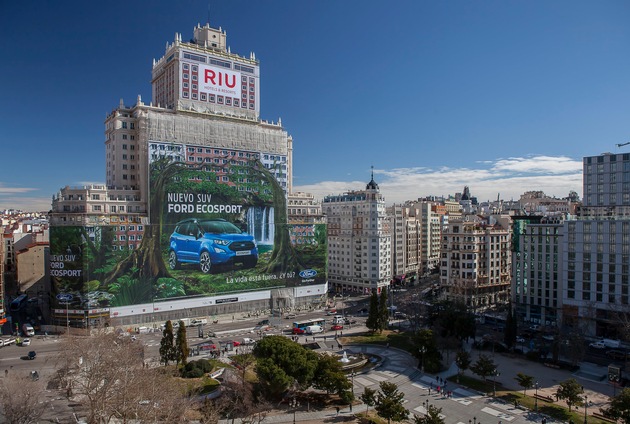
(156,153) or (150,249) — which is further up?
(156,153)

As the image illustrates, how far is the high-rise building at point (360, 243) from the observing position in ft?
336

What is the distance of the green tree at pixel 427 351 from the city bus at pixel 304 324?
23498 millimetres

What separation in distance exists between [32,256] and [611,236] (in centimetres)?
10751

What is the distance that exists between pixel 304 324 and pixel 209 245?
69.6ft

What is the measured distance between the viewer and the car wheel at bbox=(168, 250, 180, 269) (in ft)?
241

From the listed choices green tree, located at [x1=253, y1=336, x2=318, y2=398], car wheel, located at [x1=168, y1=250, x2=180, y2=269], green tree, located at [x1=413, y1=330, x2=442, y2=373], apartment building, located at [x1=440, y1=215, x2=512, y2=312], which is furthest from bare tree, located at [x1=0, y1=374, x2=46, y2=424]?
apartment building, located at [x1=440, y1=215, x2=512, y2=312]

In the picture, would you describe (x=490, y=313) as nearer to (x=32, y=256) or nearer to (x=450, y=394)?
(x=450, y=394)

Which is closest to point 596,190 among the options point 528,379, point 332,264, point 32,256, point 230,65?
point 528,379

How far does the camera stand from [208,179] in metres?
77.4

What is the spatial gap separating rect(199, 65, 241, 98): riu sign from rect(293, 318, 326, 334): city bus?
44561 millimetres

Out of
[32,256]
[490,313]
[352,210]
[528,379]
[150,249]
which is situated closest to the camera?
[528,379]

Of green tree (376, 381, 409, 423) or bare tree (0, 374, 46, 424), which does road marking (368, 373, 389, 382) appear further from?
bare tree (0, 374, 46, 424)

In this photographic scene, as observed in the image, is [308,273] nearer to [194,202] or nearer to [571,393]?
[194,202]

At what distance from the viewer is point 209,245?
255ft
